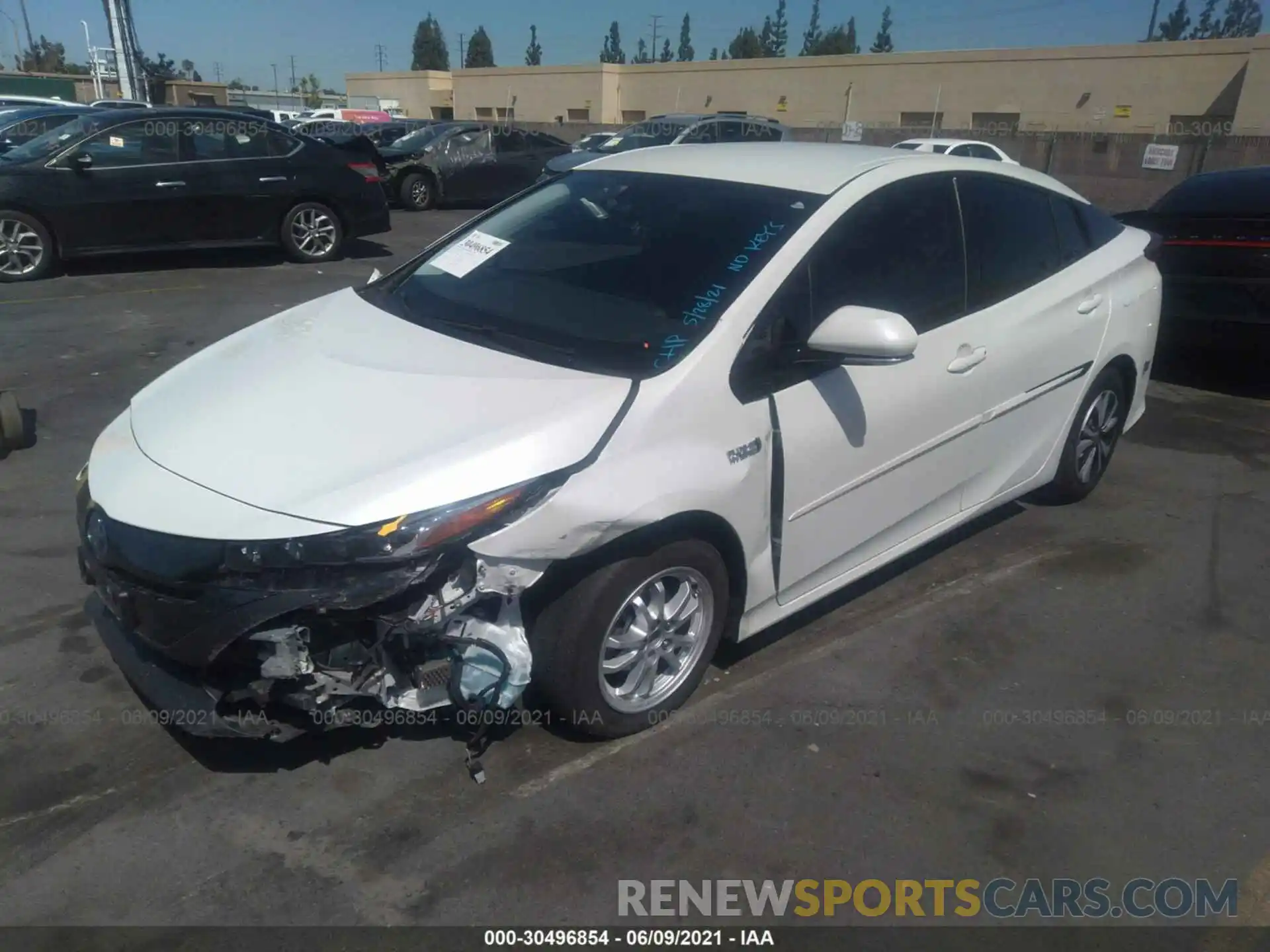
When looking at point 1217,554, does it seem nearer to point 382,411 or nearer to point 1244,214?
point 1244,214

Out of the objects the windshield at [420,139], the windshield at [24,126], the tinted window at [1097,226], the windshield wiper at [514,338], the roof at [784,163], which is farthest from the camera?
the windshield at [420,139]

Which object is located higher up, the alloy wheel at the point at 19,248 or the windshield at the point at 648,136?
the windshield at the point at 648,136

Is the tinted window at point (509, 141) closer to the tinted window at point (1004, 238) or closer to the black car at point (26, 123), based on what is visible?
the black car at point (26, 123)

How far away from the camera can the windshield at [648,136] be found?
694 inches

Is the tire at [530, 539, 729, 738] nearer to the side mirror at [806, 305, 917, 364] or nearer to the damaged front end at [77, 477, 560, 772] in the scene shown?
the damaged front end at [77, 477, 560, 772]

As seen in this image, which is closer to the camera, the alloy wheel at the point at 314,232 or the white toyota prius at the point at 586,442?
the white toyota prius at the point at 586,442

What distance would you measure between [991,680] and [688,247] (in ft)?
6.19

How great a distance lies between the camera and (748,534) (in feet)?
10.2

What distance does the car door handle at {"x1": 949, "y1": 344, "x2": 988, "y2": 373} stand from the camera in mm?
3670

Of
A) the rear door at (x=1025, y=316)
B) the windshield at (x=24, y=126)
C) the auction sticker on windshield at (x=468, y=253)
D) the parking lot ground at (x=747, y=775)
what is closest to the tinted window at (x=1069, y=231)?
the rear door at (x=1025, y=316)

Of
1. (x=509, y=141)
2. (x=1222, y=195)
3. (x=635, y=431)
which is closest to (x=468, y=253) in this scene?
(x=635, y=431)

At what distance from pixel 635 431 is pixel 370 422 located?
0.76 meters

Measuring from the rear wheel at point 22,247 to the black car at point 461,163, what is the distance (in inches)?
294

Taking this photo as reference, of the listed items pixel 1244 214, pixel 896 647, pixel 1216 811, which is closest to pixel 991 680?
pixel 896 647
